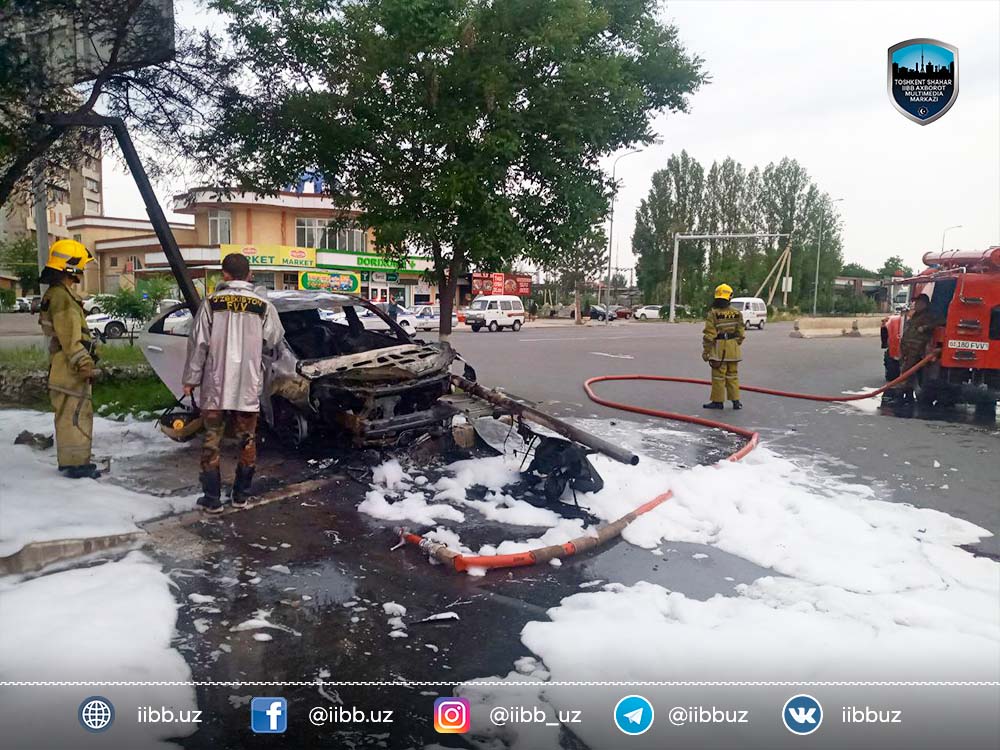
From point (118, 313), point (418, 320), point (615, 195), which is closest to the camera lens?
point (615, 195)

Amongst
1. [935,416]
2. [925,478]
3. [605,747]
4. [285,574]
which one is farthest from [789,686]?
[935,416]

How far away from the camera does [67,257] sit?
5.50 metres

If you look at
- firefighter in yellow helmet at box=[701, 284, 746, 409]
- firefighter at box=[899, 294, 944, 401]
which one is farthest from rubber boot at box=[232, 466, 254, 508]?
firefighter at box=[899, 294, 944, 401]

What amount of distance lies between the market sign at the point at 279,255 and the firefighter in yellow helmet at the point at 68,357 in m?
36.3

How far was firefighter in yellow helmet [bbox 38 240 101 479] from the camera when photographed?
18.0 ft

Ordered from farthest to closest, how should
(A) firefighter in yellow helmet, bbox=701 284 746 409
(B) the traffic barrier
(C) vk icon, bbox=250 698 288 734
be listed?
(B) the traffic barrier < (A) firefighter in yellow helmet, bbox=701 284 746 409 < (C) vk icon, bbox=250 698 288 734

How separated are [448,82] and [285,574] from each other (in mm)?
4732

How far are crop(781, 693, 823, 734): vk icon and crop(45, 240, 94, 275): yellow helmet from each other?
545 cm

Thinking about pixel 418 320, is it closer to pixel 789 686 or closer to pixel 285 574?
pixel 285 574

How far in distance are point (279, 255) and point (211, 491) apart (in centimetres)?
3926

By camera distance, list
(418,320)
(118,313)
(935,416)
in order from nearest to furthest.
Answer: (935,416), (118,313), (418,320)

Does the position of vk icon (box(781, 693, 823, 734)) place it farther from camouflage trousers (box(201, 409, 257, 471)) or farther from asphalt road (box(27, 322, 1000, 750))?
camouflage trousers (box(201, 409, 257, 471))

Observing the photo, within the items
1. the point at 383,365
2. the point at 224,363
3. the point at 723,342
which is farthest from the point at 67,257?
the point at 723,342

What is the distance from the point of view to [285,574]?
4082 millimetres
